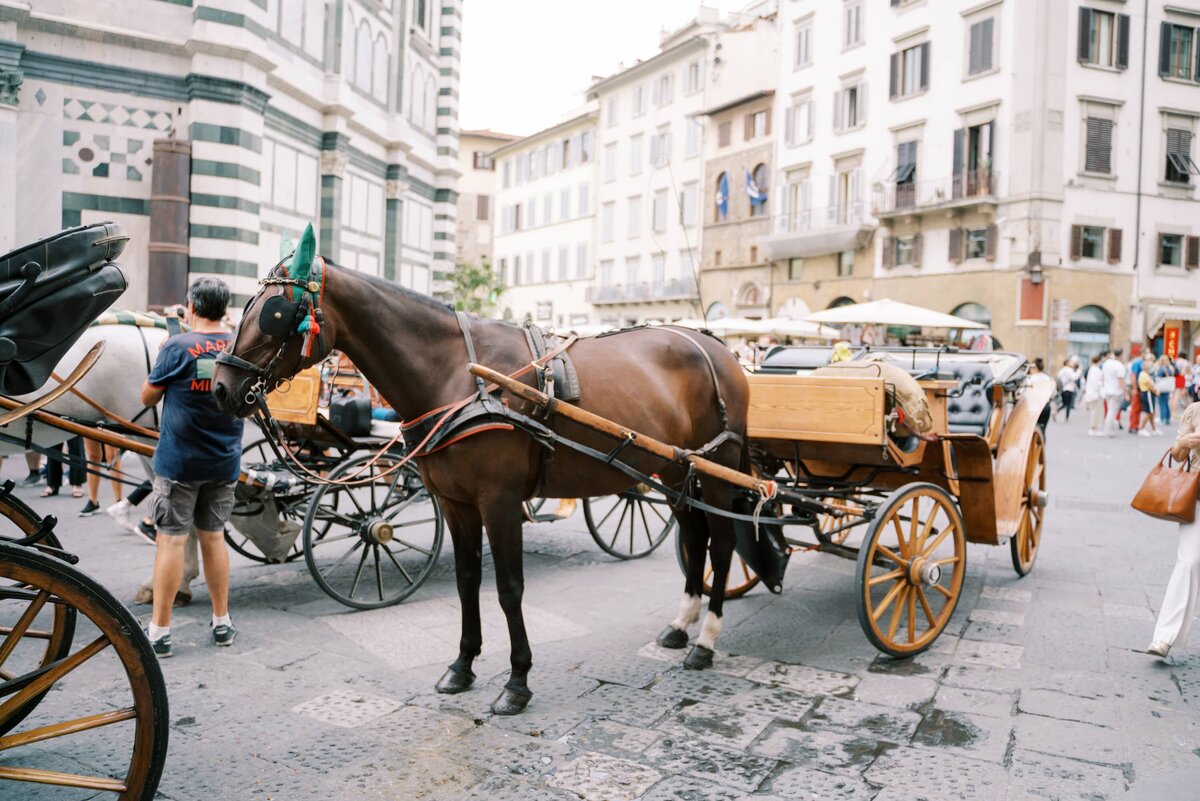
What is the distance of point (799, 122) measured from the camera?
36.8 m

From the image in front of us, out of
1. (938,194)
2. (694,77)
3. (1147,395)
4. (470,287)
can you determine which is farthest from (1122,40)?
(470,287)

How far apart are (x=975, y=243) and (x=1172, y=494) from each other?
90.0ft

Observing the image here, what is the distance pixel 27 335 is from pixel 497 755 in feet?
7.01

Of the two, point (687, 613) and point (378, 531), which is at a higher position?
point (378, 531)

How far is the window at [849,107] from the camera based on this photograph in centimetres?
3409

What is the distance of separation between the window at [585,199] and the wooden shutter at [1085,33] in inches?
1018

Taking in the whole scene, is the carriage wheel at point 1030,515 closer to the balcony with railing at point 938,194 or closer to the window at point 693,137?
the balcony with railing at point 938,194

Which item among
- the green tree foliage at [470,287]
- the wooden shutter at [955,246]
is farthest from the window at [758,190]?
the green tree foliage at [470,287]

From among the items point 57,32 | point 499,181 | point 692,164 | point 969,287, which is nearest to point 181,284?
point 57,32

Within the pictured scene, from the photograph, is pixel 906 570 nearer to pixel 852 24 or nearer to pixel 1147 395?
pixel 1147 395

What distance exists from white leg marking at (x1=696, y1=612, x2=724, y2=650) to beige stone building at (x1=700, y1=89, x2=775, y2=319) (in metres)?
34.0

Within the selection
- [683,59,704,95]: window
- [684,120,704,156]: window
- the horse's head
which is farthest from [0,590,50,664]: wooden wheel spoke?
[683,59,704,95]: window

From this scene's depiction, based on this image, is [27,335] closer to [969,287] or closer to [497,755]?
[497,755]

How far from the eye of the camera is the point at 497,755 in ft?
12.0
